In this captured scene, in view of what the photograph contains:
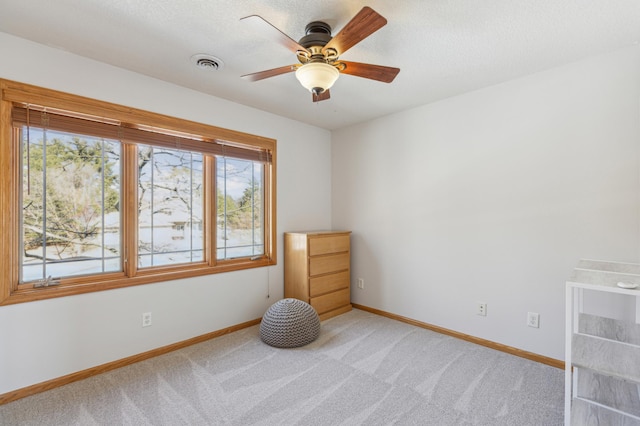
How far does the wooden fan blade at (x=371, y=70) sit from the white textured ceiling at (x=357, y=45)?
26 centimetres

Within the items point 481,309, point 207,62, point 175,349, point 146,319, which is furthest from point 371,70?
point 175,349

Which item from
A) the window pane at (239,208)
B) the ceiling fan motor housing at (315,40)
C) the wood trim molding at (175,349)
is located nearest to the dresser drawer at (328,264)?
the window pane at (239,208)

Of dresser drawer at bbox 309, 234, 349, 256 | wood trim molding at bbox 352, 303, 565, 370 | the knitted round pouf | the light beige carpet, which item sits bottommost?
the light beige carpet

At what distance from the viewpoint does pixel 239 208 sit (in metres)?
3.26

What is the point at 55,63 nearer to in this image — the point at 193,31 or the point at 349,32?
the point at 193,31

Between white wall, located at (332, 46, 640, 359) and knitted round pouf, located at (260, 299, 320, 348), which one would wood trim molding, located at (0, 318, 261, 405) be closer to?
knitted round pouf, located at (260, 299, 320, 348)

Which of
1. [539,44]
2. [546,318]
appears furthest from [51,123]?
[546,318]

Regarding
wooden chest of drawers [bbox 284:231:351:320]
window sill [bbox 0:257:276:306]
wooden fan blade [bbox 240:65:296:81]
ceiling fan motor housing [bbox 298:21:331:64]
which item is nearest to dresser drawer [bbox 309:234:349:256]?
wooden chest of drawers [bbox 284:231:351:320]

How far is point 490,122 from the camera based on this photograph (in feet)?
8.75

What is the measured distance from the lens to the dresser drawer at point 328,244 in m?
3.28

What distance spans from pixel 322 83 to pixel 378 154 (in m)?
1.93

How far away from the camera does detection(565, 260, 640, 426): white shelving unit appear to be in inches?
54.9

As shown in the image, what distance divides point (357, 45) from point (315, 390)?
2.38 m

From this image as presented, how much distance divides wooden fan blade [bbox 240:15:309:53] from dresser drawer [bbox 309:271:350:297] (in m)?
2.30
